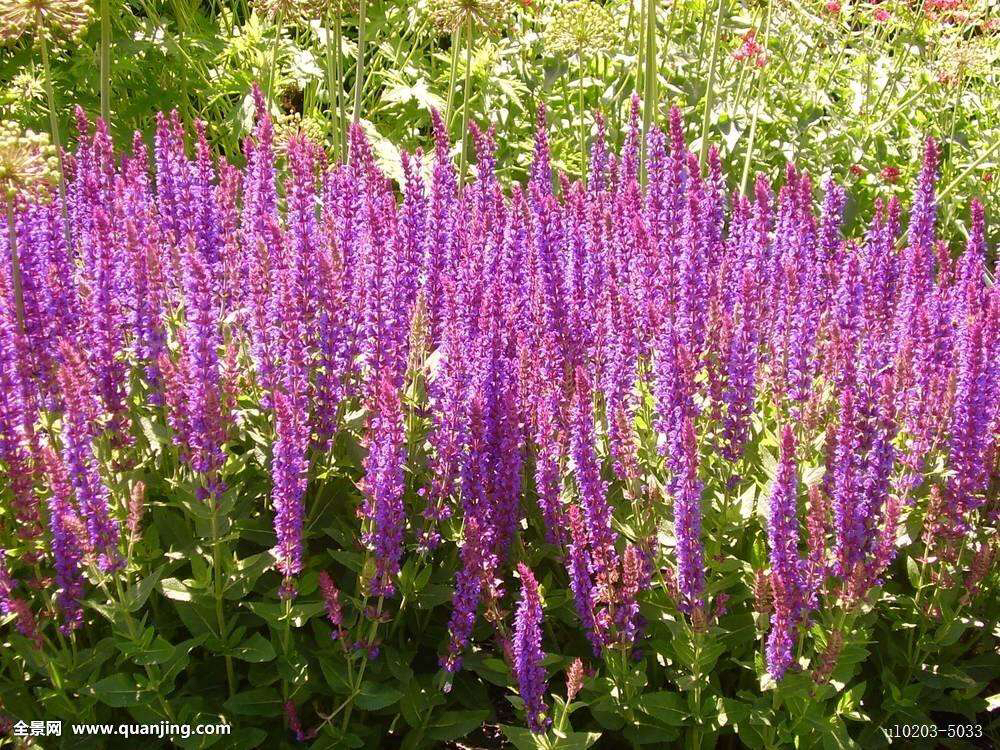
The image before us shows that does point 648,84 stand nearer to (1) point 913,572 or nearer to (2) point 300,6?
(2) point 300,6

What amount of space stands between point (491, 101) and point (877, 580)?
5.27 meters

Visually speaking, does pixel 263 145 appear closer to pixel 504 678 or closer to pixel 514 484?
pixel 514 484

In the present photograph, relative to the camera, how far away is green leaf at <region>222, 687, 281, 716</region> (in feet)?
10.5

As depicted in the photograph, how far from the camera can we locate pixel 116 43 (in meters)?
7.86

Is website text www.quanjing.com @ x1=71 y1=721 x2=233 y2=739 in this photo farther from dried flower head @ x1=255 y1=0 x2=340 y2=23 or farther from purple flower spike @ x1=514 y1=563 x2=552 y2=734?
dried flower head @ x1=255 y1=0 x2=340 y2=23

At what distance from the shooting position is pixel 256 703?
323 cm

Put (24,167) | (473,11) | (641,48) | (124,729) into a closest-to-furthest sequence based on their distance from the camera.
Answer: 1. (124,729)
2. (24,167)
3. (473,11)
4. (641,48)

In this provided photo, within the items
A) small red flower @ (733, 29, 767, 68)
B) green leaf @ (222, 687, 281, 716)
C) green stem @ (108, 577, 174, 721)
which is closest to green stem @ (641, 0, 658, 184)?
small red flower @ (733, 29, 767, 68)

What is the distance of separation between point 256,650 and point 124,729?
472mm

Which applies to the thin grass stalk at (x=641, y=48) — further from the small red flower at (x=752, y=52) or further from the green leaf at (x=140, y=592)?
the green leaf at (x=140, y=592)

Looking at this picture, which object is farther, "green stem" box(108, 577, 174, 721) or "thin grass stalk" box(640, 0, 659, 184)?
"thin grass stalk" box(640, 0, 659, 184)

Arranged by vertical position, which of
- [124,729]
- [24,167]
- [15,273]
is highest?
[24,167]

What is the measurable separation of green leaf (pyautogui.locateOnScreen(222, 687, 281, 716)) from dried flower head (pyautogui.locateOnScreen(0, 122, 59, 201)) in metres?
1.64

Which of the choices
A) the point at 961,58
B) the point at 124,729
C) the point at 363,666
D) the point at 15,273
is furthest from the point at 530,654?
the point at 961,58
